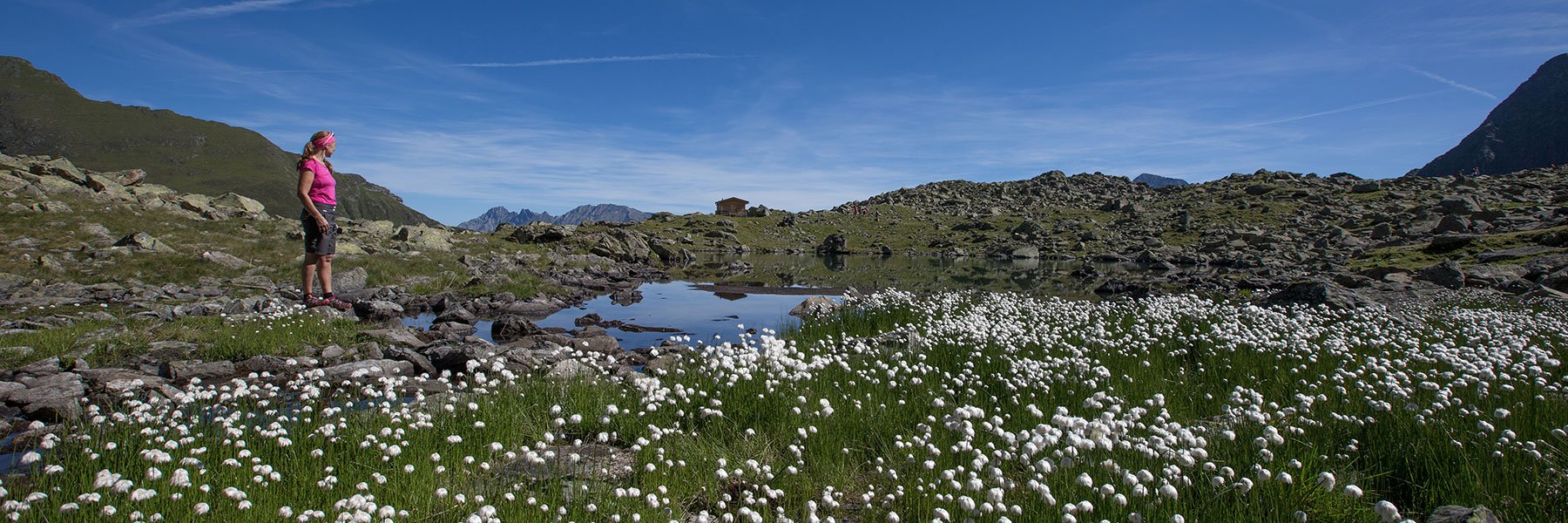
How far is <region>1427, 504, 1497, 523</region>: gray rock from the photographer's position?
4.55 m

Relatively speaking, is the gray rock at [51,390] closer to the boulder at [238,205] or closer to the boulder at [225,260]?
Result: the boulder at [225,260]

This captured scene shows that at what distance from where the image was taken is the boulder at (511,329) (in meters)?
18.9

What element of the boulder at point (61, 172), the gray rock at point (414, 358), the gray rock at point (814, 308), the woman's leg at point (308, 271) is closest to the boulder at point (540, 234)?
the boulder at point (61, 172)

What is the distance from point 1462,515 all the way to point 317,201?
17.4 meters

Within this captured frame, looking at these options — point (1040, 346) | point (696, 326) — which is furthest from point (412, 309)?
point (1040, 346)

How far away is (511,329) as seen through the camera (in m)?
19.2

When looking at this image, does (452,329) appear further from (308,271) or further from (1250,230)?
(1250,230)

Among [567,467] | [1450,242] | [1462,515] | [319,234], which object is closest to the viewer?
[1462,515]

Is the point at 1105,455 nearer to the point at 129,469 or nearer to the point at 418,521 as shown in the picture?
the point at 418,521

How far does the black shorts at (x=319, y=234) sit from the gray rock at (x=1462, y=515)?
17.0m

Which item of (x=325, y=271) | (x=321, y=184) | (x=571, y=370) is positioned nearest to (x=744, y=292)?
(x=325, y=271)

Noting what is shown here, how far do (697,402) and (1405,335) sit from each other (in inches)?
615

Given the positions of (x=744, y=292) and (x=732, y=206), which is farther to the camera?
(x=732, y=206)

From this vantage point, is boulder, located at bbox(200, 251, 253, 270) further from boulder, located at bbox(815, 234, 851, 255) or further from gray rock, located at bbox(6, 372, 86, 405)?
boulder, located at bbox(815, 234, 851, 255)
